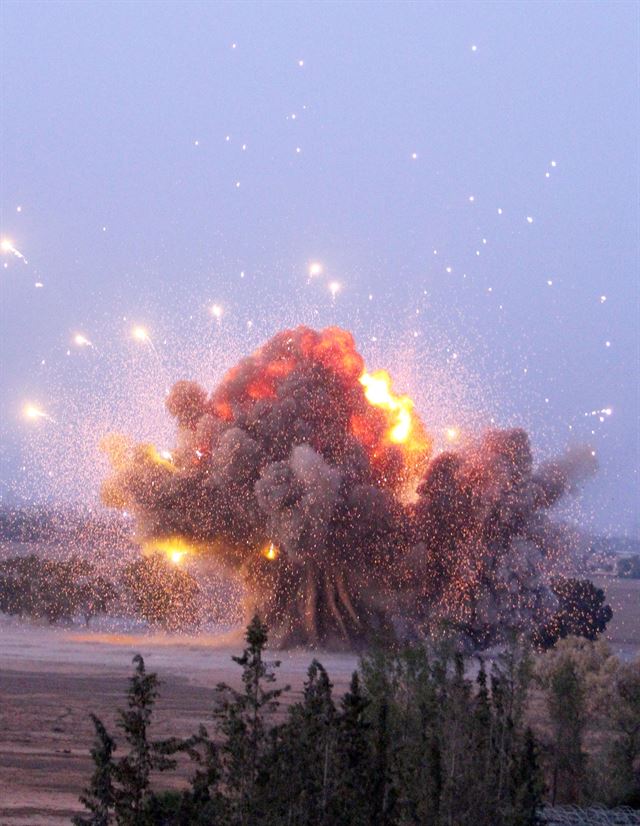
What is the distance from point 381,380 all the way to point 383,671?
24748 millimetres

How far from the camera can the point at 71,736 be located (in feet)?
57.5

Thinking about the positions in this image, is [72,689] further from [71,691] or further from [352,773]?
[352,773]

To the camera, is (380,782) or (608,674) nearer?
(380,782)

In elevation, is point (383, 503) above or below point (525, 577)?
→ above

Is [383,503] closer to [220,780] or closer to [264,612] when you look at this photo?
[264,612]

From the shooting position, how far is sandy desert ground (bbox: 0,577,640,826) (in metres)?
13.8

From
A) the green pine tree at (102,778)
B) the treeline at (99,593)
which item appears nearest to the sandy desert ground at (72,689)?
the treeline at (99,593)

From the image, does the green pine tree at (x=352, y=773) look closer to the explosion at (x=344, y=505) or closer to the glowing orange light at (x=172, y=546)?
the explosion at (x=344, y=505)

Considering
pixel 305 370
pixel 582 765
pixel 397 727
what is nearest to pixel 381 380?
pixel 305 370

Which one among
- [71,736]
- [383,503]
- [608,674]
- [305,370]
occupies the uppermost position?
[305,370]

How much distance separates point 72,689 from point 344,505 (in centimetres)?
1170

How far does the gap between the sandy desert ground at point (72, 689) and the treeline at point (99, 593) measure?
158 cm

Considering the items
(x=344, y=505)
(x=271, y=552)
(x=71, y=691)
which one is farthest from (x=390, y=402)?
(x=71, y=691)

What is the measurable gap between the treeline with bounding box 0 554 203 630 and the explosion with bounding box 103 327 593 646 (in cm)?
607
